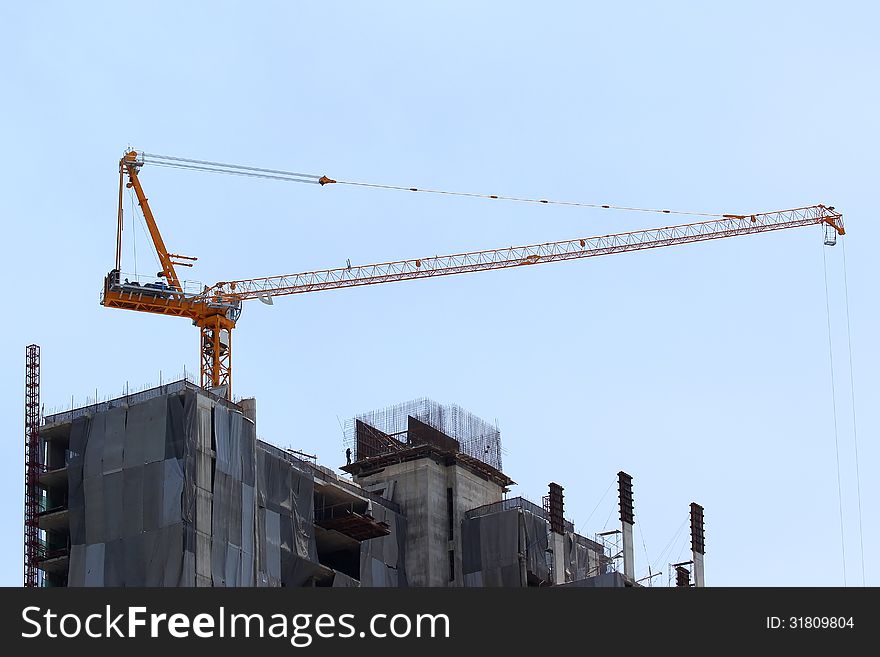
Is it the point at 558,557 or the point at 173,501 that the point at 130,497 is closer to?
the point at 173,501

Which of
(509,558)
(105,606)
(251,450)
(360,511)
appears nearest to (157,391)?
(251,450)

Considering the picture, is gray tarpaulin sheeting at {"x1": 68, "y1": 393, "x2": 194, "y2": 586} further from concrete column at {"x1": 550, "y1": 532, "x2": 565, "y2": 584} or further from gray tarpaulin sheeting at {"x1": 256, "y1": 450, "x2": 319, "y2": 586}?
concrete column at {"x1": 550, "y1": 532, "x2": 565, "y2": 584}

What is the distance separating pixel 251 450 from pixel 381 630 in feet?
325

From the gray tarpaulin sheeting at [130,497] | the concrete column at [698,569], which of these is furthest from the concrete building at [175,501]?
the concrete column at [698,569]

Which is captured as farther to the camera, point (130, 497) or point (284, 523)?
point (284, 523)

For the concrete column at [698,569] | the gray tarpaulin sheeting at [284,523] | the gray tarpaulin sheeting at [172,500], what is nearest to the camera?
the gray tarpaulin sheeting at [172,500]

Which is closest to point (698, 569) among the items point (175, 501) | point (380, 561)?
point (380, 561)

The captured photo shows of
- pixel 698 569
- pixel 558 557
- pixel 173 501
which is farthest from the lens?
pixel 698 569

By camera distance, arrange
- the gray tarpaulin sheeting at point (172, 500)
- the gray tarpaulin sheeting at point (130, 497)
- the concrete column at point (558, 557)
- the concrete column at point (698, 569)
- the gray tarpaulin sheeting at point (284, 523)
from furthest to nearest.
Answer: the concrete column at point (698, 569)
the concrete column at point (558, 557)
the gray tarpaulin sheeting at point (284, 523)
the gray tarpaulin sheeting at point (172, 500)
the gray tarpaulin sheeting at point (130, 497)

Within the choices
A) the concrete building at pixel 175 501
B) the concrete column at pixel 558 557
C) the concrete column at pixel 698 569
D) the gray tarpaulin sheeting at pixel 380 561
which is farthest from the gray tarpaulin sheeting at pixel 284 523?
the concrete column at pixel 698 569

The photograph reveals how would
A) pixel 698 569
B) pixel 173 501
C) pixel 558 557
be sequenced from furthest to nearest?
1. pixel 698 569
2. pixel 558 557
3. pixel 173 501

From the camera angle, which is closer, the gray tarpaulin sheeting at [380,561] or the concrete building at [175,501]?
the concrete building at [175,501]

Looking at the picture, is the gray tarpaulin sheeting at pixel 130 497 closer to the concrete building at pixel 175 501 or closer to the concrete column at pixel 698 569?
the concrete building at pixel 175 501

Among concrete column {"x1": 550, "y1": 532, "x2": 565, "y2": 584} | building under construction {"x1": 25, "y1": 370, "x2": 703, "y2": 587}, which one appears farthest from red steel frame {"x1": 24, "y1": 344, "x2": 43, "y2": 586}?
concrete column {"x1": 550, "y1": 532, "x2": 565, "y2": 584}
